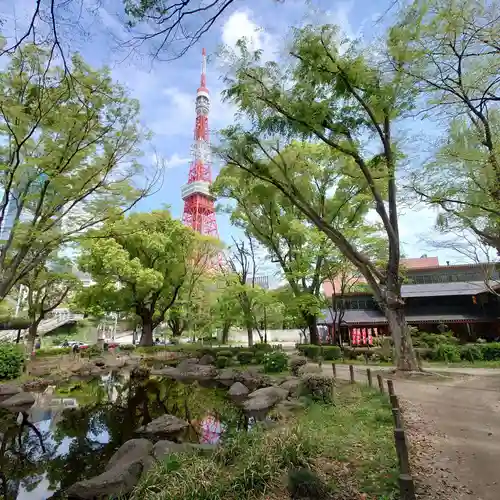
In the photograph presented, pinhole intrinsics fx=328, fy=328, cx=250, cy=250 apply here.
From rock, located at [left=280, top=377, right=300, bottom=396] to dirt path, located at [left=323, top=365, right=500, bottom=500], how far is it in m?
2.79

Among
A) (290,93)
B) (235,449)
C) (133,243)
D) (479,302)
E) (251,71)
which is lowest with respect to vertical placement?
(235,449)

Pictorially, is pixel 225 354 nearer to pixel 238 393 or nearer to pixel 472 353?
pixel 238 393

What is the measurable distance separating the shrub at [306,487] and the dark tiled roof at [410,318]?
17.3m

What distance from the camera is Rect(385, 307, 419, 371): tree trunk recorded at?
33.3ft

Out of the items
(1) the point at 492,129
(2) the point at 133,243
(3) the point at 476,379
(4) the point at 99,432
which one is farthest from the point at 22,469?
(2) the point at 133,243

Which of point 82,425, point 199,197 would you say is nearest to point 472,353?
point 82,425

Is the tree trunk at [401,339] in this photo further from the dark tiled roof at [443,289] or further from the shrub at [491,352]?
the dark tiled roof at [443,289]

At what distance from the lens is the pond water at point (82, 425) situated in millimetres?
5414

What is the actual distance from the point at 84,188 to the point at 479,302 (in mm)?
23818

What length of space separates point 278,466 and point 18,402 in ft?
30.8

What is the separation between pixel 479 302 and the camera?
2150 centimetres

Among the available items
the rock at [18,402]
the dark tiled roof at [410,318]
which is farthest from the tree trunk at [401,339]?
the rock at [18,402]

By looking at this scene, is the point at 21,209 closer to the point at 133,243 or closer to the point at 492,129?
the point at 133,243

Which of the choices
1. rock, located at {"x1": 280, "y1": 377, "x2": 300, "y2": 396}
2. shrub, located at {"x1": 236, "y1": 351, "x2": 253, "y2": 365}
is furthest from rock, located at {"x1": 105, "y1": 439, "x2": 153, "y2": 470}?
shrub, located at {"x1": 236, "y1": 351, "x2": 253, "y2": 365}
